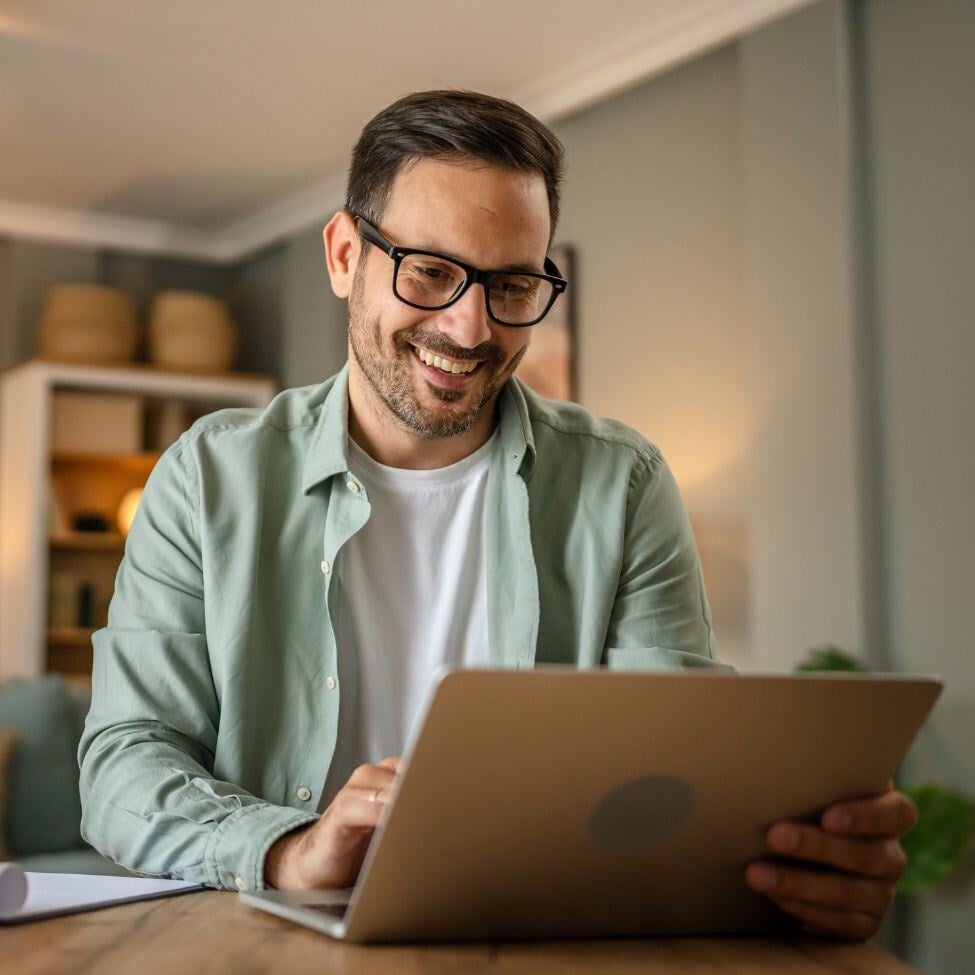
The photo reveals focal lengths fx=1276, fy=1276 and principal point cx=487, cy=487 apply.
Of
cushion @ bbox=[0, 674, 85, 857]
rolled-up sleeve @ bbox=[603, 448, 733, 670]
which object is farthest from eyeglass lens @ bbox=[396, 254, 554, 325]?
cushion @ bbox=[0, 674, 85, 857]

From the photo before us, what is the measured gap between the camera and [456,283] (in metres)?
1.42

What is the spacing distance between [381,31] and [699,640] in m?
3.03

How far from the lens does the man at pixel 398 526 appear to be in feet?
4.46

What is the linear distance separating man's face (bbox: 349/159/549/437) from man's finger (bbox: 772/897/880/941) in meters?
0.74

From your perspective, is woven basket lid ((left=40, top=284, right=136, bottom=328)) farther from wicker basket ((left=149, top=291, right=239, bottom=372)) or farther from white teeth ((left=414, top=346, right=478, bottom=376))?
white teeth ((left=414, top=346, right=478, bottom=376))

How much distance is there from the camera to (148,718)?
4.18 ft

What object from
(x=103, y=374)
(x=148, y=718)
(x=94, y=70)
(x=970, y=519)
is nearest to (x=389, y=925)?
(x=148, y=718)

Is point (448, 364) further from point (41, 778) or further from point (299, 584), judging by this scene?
point (41, 778)

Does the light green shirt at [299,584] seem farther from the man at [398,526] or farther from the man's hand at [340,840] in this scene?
the man's hand at [340,840]

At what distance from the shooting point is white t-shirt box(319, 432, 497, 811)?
1.43m

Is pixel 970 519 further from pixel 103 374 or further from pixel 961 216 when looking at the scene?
pixel 103 374

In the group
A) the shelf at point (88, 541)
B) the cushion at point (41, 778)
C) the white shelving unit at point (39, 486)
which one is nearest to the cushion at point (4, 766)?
the cushion at point (41, 778)

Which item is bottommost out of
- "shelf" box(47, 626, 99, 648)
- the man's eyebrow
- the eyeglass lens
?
"shelf" box(47, 626, 99, 648)

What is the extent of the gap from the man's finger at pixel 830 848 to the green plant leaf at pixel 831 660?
2295 mm
